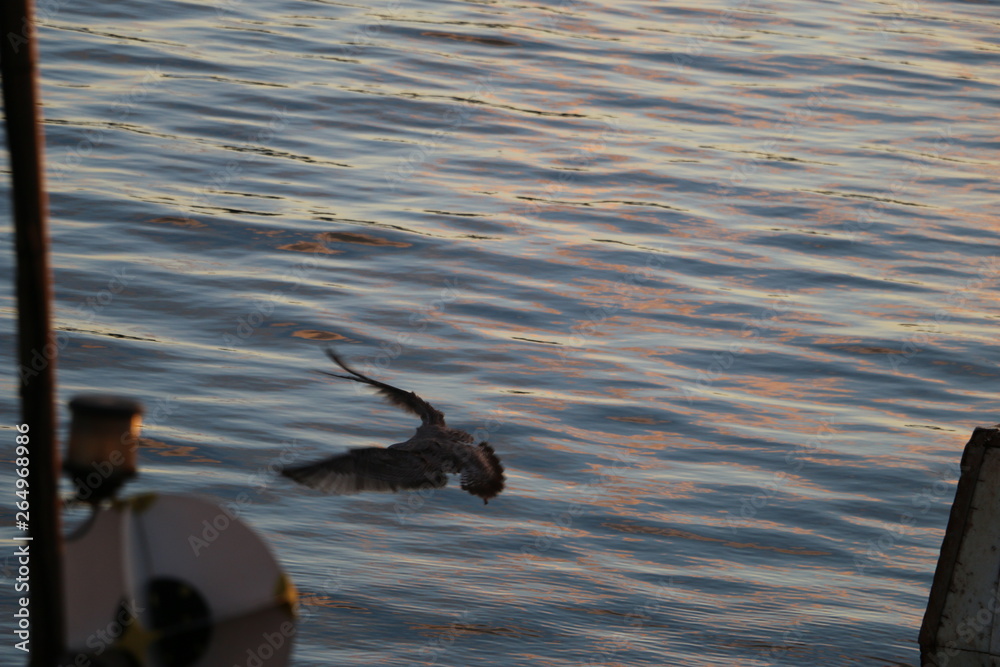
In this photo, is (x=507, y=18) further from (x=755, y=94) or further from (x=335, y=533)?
(x=335, y=533)

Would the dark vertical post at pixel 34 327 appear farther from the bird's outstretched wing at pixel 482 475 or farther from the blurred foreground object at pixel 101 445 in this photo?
the bird's outstretched wing at pixel 482 475

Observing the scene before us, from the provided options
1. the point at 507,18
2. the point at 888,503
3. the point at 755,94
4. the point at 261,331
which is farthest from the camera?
the point at 507,18

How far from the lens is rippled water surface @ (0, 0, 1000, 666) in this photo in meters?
7.56

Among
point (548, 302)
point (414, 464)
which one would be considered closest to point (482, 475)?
point (414, 464)

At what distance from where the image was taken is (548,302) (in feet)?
38.3

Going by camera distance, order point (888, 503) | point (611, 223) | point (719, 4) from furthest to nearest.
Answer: point (719, 4) < point (611, 223) < point (888, 503)

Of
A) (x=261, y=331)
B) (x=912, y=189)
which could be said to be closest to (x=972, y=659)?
(x=261, y=331)

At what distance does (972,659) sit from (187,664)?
4018 millimetres

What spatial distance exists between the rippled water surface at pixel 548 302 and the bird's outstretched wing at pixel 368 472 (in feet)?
4.83

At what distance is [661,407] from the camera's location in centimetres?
986

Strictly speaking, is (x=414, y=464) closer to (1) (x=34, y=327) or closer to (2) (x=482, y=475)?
(2) (x=482, y=475)

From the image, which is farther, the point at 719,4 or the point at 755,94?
the point at 719,4

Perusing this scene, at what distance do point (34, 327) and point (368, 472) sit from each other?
286 centimetres

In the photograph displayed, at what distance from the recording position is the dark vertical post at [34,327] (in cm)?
243
